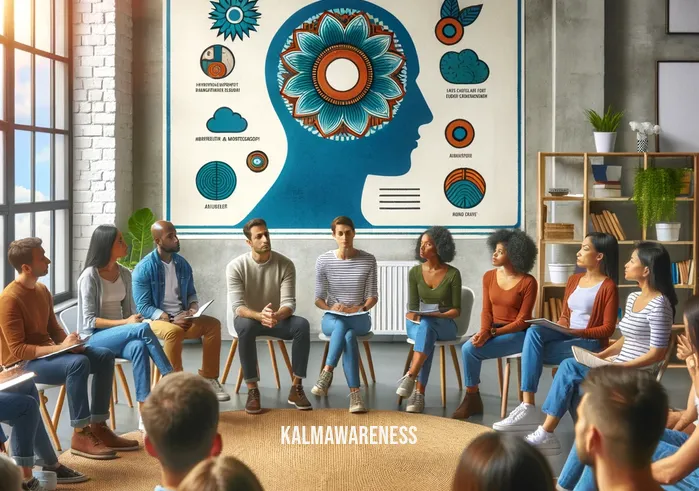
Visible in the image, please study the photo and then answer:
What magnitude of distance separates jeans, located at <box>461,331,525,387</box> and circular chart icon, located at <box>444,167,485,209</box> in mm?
2428

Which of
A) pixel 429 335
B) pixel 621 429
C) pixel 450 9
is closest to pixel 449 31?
pixel 450 9

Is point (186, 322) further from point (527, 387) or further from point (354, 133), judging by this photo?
point (354, 133)

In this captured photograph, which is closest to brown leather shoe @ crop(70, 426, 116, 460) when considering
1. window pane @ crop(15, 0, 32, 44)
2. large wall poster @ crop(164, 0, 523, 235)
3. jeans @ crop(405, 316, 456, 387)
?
jeans @ crop(405, 316, 456, 387)

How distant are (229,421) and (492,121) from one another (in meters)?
3.85

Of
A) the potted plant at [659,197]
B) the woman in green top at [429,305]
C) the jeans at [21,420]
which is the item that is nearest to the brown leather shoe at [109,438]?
the jeans at [21,420]

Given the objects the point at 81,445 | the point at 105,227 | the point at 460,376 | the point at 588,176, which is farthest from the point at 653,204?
the point at 81,445

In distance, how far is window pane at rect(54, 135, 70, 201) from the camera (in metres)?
7.00

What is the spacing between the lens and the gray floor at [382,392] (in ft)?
17.0

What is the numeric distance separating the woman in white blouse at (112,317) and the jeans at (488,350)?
1887 mm

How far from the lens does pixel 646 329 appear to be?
4391 millimetres

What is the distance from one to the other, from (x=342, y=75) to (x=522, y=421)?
3.84 m

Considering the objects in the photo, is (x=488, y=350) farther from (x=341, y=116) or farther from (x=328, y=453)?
(x=341, y=116)

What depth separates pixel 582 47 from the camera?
731cm

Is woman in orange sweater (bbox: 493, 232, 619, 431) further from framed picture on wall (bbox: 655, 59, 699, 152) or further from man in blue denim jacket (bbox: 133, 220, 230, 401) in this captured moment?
framed picture on wall (bbox: 655, 59, 699, 152)
